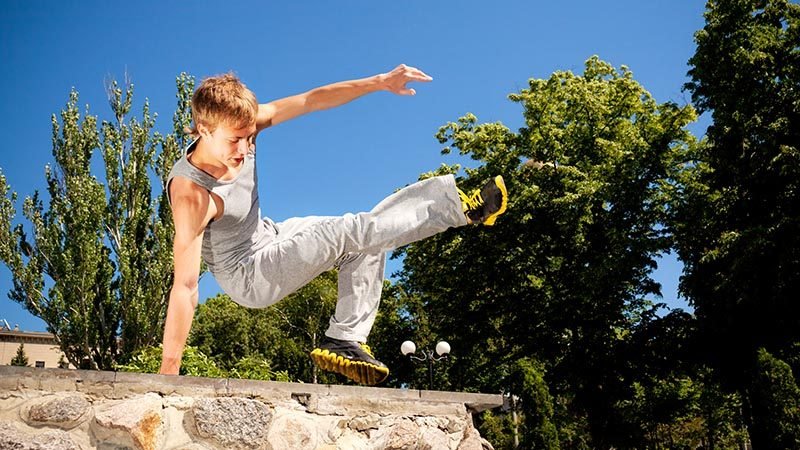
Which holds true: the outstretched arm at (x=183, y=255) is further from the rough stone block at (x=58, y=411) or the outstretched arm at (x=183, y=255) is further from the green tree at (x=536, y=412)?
the green tree at (x=536, y=412)

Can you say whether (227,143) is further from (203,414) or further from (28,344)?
(28,344)

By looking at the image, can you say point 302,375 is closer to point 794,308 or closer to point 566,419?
point 566,419

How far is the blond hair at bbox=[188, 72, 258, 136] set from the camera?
3.17 metres

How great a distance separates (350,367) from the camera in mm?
3225

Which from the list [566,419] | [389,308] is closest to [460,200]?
[566,419]

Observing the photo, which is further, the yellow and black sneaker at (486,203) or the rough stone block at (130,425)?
the yellow and black sneaker at (486,203)

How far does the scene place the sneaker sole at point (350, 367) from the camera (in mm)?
3221

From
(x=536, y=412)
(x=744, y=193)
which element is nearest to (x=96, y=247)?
(x=536, y=412)

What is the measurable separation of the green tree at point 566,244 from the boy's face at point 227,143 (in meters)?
15.2

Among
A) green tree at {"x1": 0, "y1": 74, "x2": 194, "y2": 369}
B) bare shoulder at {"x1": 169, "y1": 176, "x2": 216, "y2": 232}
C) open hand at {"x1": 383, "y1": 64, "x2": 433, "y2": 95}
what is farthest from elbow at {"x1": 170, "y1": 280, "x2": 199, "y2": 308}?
green tree at {"x1": 0, "y1": 74, "x2": 194, "y2": 369}

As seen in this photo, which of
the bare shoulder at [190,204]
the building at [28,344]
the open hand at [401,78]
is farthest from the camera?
the building at [28,344]

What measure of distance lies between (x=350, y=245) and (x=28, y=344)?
2018 inches

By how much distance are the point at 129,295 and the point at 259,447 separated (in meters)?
13.2

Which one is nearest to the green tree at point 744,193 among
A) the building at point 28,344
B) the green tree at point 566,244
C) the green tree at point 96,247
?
the green tree at point 566,244
